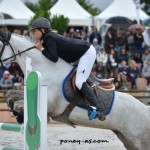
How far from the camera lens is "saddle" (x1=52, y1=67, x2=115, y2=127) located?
6117 mm

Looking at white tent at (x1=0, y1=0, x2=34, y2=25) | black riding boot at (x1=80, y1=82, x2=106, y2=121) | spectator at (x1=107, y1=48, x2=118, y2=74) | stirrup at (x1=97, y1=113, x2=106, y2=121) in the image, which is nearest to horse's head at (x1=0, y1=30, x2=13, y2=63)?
black riding boot at (x1=80, y1=82, x2=106, y2=121)

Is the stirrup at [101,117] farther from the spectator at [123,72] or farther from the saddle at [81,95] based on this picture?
the spectator at [123,72]

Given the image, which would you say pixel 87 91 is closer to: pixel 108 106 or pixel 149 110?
pixel 108 106

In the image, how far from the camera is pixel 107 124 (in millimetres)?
6414

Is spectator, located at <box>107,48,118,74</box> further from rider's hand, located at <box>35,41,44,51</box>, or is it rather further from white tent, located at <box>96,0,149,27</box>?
rider's hand, located at <box>35,41,44,51</box>

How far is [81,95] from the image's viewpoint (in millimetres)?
6281

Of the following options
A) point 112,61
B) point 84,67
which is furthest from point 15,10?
point 84,67

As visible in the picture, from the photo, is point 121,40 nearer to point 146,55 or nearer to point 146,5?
point 146,55

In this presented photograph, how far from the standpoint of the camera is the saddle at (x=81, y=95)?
6.12m

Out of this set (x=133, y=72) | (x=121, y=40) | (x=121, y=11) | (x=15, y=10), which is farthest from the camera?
(x=15, y=10)

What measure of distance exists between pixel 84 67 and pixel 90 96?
33 cm

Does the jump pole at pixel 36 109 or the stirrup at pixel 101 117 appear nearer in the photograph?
the jump pole at pixel 36 109

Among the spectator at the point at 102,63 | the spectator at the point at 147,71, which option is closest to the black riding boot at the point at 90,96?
the spectator at the point at 102,63

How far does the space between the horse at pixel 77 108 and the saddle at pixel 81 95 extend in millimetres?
46
